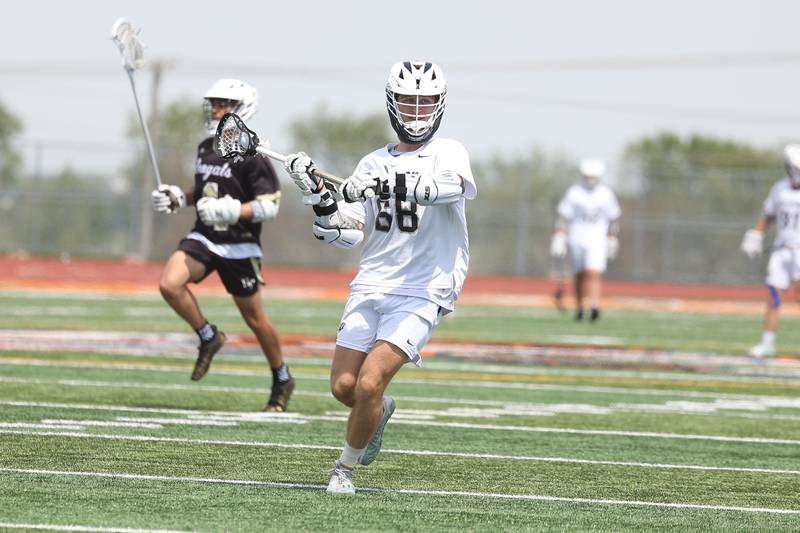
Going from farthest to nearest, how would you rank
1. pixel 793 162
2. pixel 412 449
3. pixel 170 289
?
pixel 793 162
pixel 170 289
pixel 412 449

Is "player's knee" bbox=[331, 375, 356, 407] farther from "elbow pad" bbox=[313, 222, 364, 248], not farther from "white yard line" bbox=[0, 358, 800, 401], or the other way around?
"white yard line" bbox=[0, 358, 800, 401]

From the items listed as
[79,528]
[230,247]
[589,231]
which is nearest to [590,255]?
[589,231]

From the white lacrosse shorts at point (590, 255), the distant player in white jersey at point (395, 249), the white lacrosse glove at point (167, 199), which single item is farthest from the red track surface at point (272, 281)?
the distant player in white jersey at point (395, 249)

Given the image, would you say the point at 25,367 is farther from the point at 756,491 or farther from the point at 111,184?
the point at 111,184

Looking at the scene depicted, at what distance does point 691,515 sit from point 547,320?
1674 centimetres

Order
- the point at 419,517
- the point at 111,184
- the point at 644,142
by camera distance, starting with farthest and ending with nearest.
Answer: the point at 644,142 < the point at 111,184 < the point at 419,517

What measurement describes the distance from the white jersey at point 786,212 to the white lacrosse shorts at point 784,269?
0.10 m

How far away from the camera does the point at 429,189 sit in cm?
729

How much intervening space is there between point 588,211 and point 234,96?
13.7m

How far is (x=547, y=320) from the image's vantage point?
78.2 feet

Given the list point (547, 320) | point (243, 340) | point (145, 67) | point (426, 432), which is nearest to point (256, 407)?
point (426, 432)

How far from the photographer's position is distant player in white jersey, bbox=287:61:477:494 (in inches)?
292

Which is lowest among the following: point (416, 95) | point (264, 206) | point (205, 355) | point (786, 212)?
point (205, 355)

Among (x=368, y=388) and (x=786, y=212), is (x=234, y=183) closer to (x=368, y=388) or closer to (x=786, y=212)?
(x=368, y=388)
